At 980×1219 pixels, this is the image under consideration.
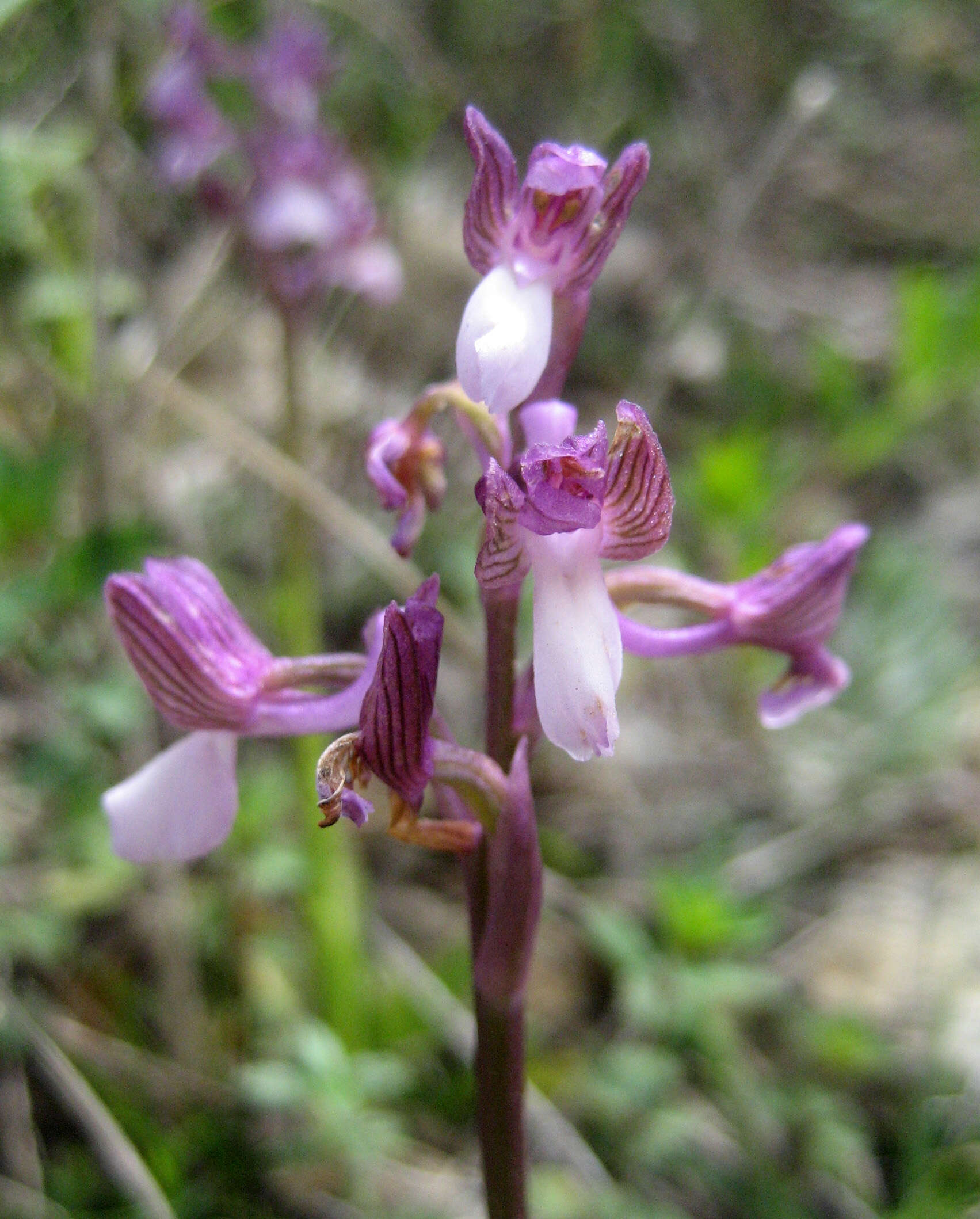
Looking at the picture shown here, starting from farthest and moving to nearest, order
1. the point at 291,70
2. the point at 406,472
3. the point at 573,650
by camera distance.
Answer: the point at 291,70 < the point at 406,472 < the point at 573,650

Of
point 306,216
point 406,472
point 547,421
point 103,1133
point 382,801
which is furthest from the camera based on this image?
point 306,216

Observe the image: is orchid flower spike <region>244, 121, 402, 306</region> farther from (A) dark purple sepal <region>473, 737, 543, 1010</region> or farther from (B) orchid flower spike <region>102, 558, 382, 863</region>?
(A) dark purple sepal <region>473, 737, 543, 1010</region>

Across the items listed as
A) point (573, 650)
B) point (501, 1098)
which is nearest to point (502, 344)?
point (573, 650)

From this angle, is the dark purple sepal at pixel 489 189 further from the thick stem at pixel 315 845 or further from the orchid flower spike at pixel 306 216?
the orchid flower spike at pixel 306 216

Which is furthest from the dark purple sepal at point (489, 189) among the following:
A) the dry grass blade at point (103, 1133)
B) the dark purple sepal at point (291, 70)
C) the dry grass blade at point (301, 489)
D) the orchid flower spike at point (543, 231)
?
the dark purple sepal at point (291, 70)

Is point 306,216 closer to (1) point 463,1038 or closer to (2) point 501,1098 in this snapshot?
(1) point 463,1038

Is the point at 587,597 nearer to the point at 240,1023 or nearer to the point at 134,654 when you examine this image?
the point at 134,654
